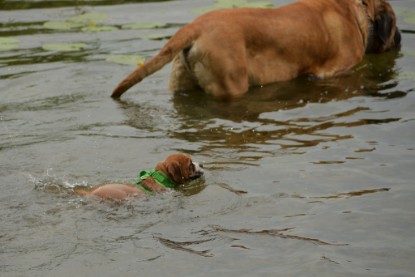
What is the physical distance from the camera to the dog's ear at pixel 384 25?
10617mm

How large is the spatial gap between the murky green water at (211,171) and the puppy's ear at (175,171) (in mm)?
153

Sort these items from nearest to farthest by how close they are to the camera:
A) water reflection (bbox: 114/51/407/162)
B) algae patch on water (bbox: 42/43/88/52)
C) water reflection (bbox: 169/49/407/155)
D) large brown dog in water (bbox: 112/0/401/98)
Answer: water reflection (bbox: 114/51/407/162), water reflection (bbox: 169/49/407/155), large brown dog in water (bbox: 112/0/401/98), algae patch on water (bbox: 42/43/88/52)

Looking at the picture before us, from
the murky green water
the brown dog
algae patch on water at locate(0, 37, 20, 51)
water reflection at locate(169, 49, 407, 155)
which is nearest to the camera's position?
the murky green water

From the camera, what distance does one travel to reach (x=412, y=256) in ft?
17.9

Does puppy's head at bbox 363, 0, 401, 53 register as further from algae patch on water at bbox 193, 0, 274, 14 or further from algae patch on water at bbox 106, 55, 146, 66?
algae patch on water at bbox 106, 55, 146, 66

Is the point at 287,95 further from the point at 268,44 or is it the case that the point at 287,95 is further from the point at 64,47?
the point at 64,47

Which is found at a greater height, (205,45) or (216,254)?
(205,45)

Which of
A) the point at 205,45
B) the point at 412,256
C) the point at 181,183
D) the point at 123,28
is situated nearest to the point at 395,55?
the point at 205,45

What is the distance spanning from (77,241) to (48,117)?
340 cm

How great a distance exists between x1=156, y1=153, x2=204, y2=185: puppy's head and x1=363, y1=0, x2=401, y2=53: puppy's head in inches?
185

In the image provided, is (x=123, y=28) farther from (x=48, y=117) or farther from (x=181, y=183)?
(x=181, y=183)

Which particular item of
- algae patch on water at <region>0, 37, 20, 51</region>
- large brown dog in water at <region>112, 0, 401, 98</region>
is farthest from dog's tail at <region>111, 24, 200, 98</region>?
algae patch on water at <region>0, 37, 20, 51</region>

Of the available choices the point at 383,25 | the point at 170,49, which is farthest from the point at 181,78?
the point at 383,25

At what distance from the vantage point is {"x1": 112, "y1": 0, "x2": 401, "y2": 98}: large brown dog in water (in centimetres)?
893
